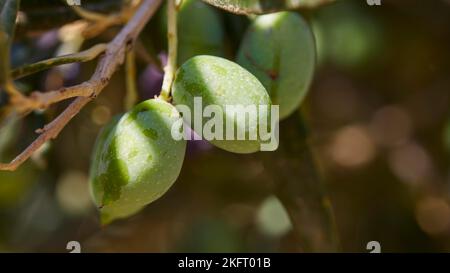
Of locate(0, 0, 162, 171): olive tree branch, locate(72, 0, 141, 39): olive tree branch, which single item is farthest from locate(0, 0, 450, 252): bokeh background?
locate(0, 0, 162, 171): olive tree branch

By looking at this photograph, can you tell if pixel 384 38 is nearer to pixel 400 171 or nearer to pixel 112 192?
pixel 400 171

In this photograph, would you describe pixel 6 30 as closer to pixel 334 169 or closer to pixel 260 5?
pixel 260 5

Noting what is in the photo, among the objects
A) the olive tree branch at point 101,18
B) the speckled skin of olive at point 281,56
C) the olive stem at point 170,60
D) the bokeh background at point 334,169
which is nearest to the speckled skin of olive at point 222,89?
the olive stem at point 170,60

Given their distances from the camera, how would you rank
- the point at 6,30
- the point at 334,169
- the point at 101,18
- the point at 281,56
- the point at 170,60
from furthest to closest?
the point at 334,169 < the point at 101,18 < the point at 281,56 < the point at 170,60 < the point at 6,30

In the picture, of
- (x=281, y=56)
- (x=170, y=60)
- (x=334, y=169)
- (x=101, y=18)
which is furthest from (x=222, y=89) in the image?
(x=334, y=169)

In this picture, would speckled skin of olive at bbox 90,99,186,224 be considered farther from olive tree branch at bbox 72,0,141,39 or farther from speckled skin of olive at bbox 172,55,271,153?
olive tree branch at bbox 72,0,141,39
